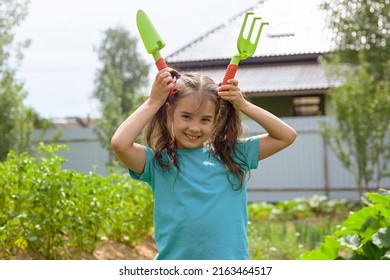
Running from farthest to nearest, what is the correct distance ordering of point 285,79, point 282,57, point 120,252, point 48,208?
1. point 285,79
2. point 282,57
3. point 120,252
4. point 48,208

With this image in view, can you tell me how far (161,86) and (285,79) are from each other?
14.0 m

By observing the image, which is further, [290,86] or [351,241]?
[290,86]

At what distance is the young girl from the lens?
88.8 inches

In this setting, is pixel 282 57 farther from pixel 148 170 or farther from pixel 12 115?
pixel 148 170

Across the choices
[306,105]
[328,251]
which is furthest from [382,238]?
[306,105]

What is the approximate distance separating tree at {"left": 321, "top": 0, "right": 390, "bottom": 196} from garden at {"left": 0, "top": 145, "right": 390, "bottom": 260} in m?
5.47

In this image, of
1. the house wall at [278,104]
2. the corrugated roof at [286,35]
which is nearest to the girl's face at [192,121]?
the corrugated roof at [286,35]

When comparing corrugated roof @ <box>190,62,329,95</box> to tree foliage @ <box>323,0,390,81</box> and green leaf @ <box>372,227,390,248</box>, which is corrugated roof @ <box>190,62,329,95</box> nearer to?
tree foliage @ <box>323,0,390,81</box>

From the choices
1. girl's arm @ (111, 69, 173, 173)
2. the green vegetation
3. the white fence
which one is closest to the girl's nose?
girl's arm @ (111, 69, 173, 173)

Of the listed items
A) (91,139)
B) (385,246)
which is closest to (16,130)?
(91,139)

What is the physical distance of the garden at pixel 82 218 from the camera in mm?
3785

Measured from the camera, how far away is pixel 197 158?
235 centimetres

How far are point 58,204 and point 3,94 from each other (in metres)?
9.48
